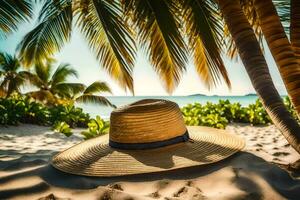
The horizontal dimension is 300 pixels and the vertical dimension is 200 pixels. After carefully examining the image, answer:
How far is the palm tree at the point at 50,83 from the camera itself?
14.3 meters

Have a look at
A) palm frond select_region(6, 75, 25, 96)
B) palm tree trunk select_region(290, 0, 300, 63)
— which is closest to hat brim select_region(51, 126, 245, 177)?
palm tree trunk select_region(290, 0, 300, 63)

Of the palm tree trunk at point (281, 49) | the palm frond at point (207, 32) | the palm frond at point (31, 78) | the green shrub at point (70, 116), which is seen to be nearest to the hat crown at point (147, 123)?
the palm tree trunk at point (281, 49)

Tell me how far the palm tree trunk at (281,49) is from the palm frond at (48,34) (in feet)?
10.7

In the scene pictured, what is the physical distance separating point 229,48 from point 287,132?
8.78 ft

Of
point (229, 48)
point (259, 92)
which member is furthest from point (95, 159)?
point (229, 48)

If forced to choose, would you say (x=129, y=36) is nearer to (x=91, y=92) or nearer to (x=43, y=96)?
(x=91, y=92)

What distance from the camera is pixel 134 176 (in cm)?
228

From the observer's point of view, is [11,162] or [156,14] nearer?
[11,162]

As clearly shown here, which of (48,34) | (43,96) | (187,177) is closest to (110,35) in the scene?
(48,34)

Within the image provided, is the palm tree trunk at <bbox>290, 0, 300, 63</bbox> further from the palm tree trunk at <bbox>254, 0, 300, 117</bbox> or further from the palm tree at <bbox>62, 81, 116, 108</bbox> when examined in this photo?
the palm tree at <bbox>62, 81, 116, 108</bbox>

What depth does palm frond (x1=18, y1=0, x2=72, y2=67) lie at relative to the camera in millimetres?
4994

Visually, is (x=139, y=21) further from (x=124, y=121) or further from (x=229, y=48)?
(x=124, y=121)

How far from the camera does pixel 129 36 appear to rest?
4582 millimetres

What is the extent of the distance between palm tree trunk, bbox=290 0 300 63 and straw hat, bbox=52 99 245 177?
3.94ft
